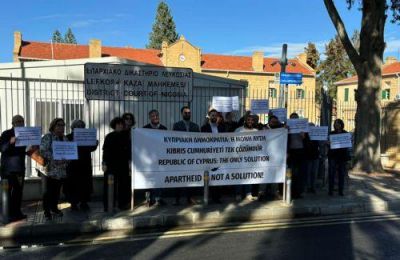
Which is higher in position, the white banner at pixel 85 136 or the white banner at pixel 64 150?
the white banner at pixel 85 136

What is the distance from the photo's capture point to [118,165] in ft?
26.9

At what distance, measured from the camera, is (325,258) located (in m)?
5.73

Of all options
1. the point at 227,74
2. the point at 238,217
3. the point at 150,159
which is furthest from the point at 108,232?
the point at 227,74

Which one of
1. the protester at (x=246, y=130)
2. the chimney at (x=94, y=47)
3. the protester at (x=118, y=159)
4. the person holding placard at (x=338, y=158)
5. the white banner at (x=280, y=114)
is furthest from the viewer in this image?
the chimney at (x=94, y=47)

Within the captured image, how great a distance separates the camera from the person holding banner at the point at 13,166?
7.06m

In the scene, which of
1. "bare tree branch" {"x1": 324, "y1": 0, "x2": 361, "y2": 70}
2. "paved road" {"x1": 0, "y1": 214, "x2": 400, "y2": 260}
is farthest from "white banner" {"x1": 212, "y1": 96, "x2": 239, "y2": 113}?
"bare tree branch" {"x1": 324, "y1": 0, "x2": 361, "y2": 70}

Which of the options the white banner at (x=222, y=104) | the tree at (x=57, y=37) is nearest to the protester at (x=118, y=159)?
Result: the white banner at (x=222, y=104)

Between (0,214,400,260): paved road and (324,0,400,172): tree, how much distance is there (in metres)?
6.34

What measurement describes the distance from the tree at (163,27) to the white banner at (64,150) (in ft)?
224

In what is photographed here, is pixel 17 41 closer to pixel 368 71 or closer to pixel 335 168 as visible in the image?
pixel 368 71

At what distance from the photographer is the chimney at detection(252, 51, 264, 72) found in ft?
194

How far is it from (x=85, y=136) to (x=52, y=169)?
98 centimetres

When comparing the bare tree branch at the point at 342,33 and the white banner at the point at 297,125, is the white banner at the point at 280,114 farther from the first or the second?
the bare tree branch at the point at 342,33

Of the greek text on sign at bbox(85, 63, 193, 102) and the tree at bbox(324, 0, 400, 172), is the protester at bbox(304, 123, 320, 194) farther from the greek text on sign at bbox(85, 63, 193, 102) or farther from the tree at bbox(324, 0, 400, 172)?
the tree at bbox(324, 0, 400, 172)
